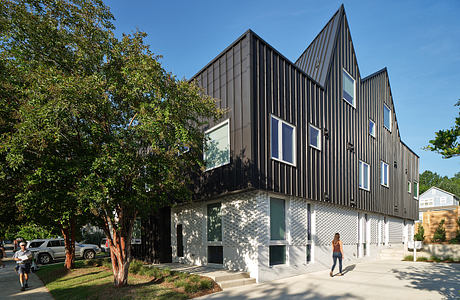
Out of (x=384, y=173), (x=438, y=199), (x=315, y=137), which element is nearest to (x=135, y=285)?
(x=315, y=137)

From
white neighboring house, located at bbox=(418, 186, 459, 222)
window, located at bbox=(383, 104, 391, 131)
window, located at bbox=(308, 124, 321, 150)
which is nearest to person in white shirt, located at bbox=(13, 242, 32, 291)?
window, located at bbox=(308, 124, 321, 150)

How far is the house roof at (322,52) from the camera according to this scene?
15.5 m

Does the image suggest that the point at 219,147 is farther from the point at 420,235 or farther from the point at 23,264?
the point at 420,235

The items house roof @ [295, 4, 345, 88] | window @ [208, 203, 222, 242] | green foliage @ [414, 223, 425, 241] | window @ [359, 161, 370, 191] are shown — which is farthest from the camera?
green foliage @ [414, 223, 425, 241]

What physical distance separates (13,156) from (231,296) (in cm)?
635

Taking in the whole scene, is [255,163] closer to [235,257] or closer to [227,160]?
[227,160]

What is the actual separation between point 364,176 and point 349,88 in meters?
5.17

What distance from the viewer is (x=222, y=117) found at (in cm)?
1174

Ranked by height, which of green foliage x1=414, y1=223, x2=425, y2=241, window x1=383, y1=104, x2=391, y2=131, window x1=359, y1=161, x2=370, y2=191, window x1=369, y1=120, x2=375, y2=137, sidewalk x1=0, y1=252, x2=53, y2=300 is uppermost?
window x1=383, y1=104, x2=391, y2=131

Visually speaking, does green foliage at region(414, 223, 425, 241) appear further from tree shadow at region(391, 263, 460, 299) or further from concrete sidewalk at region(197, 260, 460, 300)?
concrete sidewalk at region(197, 260, 460, 300)

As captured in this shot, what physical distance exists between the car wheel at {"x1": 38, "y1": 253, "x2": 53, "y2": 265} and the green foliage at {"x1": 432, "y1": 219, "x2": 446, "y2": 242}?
2876cm

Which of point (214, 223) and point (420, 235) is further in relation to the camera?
point (420, 235)

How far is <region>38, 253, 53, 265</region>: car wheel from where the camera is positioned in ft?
67.7

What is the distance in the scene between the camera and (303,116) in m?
12.8
